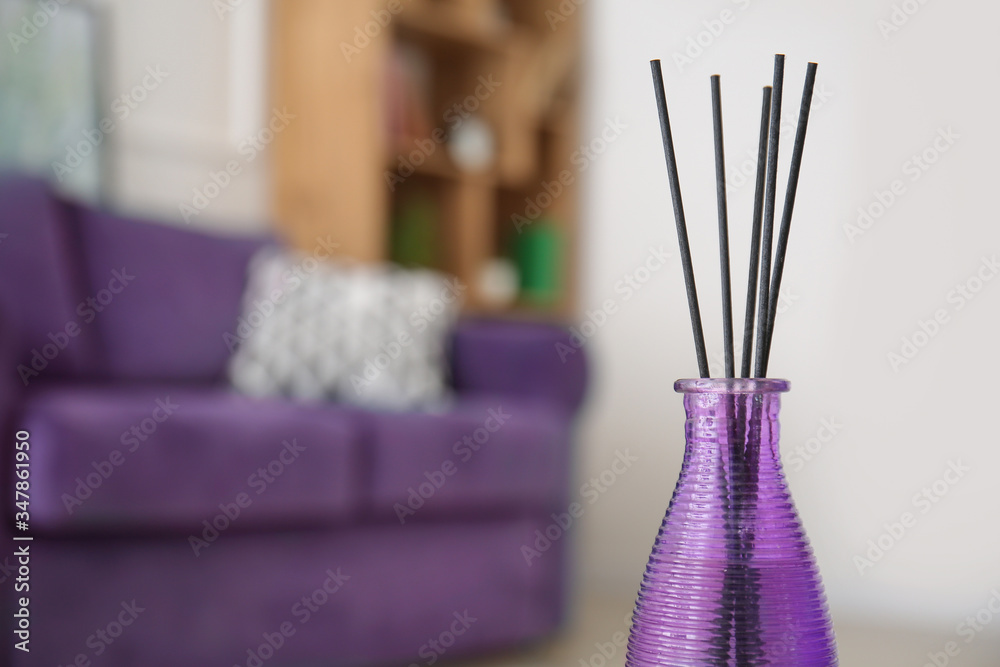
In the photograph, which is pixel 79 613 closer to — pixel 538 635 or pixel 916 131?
pixel 538 635

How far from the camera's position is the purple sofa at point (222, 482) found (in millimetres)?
1560

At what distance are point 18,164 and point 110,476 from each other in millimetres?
1220

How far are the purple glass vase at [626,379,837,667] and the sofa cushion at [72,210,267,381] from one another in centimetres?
188

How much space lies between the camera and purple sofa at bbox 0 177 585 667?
156 centimetres

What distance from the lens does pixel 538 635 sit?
2.17 metres

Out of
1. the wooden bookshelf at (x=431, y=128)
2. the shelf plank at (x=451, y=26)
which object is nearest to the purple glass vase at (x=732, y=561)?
the wooden bookshelf at (x=431, y=128)

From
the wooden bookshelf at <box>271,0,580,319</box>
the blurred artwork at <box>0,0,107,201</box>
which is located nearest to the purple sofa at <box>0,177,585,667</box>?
the blurred artwork at <box>0,0,107,201</box>

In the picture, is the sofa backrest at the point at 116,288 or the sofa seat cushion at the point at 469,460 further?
the sofa backrest at the point at 116,288

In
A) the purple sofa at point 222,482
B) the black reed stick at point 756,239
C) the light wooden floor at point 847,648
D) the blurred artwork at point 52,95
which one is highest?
the blurred artwork at point 52,95

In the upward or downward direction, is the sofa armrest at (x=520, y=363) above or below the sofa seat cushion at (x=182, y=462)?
above

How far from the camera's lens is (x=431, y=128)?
3387 millimetres

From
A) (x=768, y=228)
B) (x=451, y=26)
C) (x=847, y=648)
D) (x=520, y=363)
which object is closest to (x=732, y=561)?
(x=768, y=228)

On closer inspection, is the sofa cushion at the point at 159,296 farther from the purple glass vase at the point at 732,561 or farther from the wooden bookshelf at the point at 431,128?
the purple glass vase at the point at 732,561

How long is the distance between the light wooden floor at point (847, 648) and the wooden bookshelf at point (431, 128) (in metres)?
1.26
